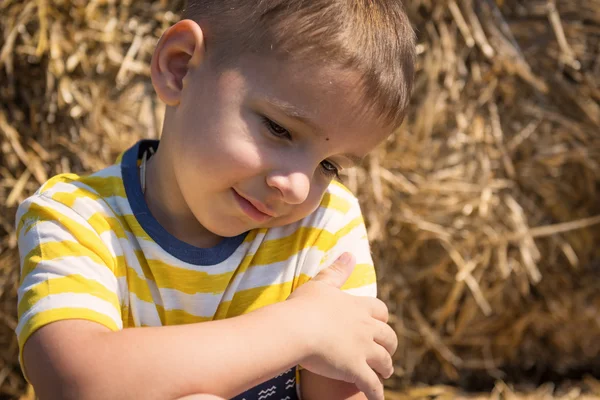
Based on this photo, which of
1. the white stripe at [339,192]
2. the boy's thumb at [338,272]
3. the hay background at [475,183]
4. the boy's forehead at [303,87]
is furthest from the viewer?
the hay background at [475,183]

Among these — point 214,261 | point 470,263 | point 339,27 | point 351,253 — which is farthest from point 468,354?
point 339,27

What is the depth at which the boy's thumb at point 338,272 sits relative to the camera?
1056 millimetres

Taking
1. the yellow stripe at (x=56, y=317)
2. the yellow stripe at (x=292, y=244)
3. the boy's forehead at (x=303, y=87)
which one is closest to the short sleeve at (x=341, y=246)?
the yellow stripe at (x=292, y=244)

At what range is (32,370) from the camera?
0.89 metres

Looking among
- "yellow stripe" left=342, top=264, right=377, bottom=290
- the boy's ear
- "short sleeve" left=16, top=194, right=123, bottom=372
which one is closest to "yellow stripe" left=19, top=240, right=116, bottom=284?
"short sleeve" left=16, top=194, right=123, bottom=372

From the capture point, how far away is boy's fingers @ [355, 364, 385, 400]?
1004 mm

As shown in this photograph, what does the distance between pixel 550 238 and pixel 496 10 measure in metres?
0.52

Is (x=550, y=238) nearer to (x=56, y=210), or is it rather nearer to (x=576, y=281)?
(x=576, y=281)

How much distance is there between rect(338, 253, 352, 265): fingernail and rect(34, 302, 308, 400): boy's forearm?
18 centimetres

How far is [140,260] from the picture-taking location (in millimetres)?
1038

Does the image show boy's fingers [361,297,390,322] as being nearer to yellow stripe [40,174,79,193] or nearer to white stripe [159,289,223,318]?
white stripe [159,289,223,318]

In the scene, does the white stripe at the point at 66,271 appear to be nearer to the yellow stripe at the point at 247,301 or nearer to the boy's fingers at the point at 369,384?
the yellow stripe at the point at 247,301

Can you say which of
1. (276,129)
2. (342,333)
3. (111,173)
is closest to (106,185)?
(111,173)

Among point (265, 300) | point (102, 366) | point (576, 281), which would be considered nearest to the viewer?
point (102, 366)
